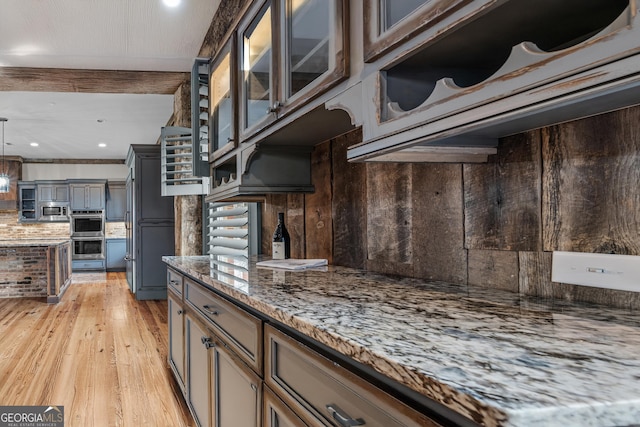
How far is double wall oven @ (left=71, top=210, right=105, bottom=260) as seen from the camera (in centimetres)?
1008

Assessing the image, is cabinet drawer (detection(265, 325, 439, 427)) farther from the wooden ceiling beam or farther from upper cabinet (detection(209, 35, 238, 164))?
the wooden ceiling beam

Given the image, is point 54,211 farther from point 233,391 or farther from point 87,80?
point 233,391

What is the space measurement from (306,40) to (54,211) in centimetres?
1026

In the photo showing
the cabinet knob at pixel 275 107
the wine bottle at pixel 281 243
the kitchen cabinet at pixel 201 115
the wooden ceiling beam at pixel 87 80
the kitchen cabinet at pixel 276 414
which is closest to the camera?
the kitchen cabinet at pixel 276 414

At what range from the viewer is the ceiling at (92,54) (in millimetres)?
3398

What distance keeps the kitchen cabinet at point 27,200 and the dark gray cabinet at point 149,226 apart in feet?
14.8

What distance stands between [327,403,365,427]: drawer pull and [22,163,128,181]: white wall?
10.8 meters

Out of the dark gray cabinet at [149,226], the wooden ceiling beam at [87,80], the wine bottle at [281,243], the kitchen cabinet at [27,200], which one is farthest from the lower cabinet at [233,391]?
the kitchen cabinet at [27,200]

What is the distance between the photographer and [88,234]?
10156 mm

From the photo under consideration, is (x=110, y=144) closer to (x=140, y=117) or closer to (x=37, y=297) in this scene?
(x=140, y=117)

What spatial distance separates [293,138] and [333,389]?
4.67ft

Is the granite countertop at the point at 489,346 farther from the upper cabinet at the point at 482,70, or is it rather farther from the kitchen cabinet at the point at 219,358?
the upper cabinet at the point at 482,70

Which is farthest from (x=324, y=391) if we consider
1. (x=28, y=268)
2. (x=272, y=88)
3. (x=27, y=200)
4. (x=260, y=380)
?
(x=27, y=200)

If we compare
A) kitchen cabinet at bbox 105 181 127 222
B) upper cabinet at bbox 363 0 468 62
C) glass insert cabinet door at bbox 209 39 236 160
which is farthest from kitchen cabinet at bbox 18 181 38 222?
upper cabinet at bbox 363 0 468 62
